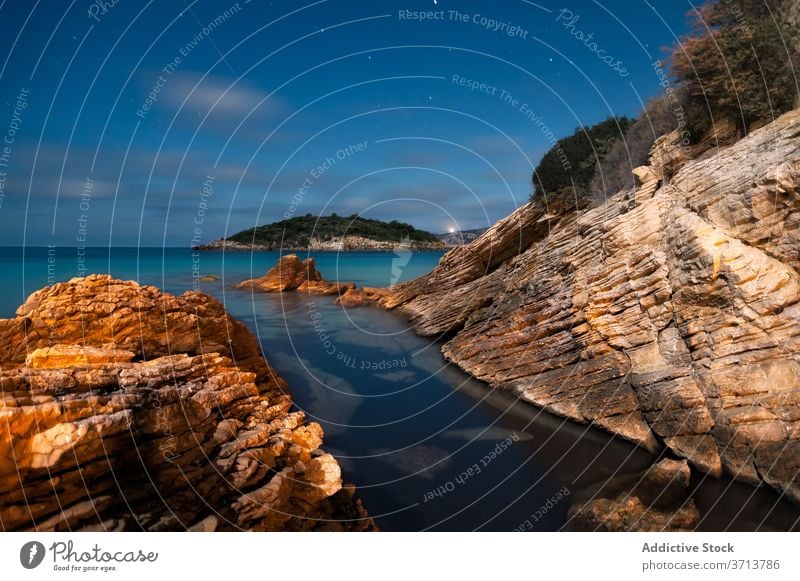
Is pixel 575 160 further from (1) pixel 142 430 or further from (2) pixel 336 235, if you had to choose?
(2) pixel 336 235

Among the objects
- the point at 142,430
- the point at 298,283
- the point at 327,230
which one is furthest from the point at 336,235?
the point at 142,430

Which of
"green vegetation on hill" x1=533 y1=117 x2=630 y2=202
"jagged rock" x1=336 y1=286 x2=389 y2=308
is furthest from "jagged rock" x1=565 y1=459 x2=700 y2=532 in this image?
"jagged rock" x1=336 y1=286 x2=389 y2=308

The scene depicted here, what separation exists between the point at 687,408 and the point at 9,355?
49.5ft

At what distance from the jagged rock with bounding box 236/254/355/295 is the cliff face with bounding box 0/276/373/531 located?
22772 millimetres

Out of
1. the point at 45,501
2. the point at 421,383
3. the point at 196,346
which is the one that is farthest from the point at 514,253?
the point at 45,501

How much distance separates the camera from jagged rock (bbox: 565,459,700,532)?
748cm

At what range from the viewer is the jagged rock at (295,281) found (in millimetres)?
33125

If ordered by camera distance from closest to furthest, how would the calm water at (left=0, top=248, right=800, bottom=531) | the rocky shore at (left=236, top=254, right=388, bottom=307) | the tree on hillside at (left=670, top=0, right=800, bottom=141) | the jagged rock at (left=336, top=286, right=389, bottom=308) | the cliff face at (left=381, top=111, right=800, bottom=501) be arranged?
1. the calm water at (left=0, top=248, right=800, bottom=531)
2. the cliff face at (left=381, top=111, right=800, bottom=501)
3. the tree on hillside at (left=670, top=0, right=800, bottom=141)
4. the jagged rock at (left=336, top=286, right=389, bottom=308)
5. the rocky shore at (left=236, top=254, right=388, bottom=307)

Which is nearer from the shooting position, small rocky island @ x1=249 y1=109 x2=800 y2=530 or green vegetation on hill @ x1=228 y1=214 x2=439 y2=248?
small rocky island @ x1=249 y1=109 x2=800 y2=530

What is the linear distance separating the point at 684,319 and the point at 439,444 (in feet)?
23.5

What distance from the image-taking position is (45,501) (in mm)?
4660

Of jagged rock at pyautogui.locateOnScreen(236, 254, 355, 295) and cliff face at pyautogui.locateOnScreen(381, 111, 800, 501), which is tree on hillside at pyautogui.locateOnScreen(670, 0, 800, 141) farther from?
jagged rock at pyautogui.locateOnScreen(236, 254, 355, 295)

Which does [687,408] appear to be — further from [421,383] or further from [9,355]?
[9,355]
